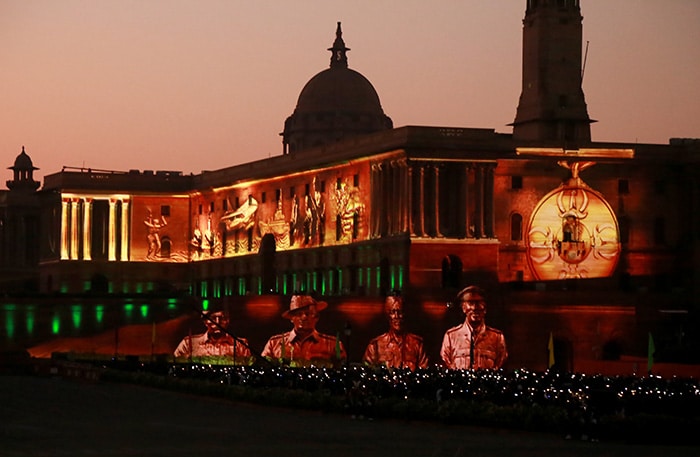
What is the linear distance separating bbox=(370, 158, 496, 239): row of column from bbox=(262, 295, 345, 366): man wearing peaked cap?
10049 mm

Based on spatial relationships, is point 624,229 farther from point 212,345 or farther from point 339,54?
point 339,54

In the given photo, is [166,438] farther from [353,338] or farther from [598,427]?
[353,338]

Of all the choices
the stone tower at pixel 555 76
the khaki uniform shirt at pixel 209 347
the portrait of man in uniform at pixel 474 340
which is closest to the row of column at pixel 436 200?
the stone tower at pixel 555 76

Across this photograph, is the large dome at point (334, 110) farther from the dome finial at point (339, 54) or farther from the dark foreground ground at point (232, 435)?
the dark foreground ground at point (232, 435)

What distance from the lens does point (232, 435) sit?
6012 cm

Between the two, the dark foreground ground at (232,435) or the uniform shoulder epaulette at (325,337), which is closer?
the dark foreground ground at (232,435)

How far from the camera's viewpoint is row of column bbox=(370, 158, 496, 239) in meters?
114

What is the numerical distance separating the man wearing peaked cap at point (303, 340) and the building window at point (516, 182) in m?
17.4

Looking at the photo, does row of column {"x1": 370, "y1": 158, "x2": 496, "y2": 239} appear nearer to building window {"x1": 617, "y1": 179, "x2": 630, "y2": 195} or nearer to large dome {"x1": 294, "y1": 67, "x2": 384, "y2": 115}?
building window {"x1": 617, "y1": 179, "x2": 630, "y2": 195}

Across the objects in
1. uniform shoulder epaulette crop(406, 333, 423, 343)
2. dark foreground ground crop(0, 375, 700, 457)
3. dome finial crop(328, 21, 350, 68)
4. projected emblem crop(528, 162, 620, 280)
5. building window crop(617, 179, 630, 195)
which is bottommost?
dark foreground ground crop(0, 375, 700, 457)

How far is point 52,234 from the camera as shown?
14712 cm

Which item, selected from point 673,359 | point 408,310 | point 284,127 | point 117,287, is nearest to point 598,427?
point 673,359

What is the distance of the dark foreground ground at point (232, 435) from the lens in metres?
54.7

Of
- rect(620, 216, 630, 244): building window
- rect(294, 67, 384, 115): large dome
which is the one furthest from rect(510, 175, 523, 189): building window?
rect(294, 67, 384, 115): large dome
